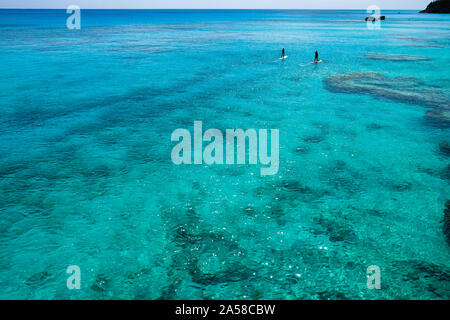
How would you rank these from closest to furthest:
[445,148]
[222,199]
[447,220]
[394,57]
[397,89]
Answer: [447,220]
[222,199]
[445,148]
[397,89]
[394,57]

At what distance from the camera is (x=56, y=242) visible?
11594 millimetres

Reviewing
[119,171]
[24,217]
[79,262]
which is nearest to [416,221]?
[79,262]

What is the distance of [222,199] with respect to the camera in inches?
565

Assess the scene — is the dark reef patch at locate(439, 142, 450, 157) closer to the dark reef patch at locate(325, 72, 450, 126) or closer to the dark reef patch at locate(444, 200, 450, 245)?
the dark reef patch at locate(325, 72, 450, 126)

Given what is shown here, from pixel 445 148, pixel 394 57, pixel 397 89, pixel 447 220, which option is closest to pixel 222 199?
pixel 447 220

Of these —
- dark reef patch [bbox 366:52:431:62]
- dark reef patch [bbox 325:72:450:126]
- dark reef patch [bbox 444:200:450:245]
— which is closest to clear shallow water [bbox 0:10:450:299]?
dark reef patch [bbox 444:200:450:245]

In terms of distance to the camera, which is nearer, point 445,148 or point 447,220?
point 447,220

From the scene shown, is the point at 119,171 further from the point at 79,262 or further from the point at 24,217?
the point at 79,262

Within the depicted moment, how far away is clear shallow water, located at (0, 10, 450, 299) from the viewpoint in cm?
1005

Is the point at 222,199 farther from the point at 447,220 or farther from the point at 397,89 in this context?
the point at 397,89

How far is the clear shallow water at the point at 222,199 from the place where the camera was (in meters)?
10.0

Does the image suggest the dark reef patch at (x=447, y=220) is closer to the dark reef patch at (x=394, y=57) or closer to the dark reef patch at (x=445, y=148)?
the dark reef patch at (x=445, y=148)

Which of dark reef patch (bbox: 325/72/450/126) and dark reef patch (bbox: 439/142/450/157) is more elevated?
dark reef patch (bbox: 325/72/450/126)

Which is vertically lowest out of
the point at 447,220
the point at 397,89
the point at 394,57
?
the point at 447,220
